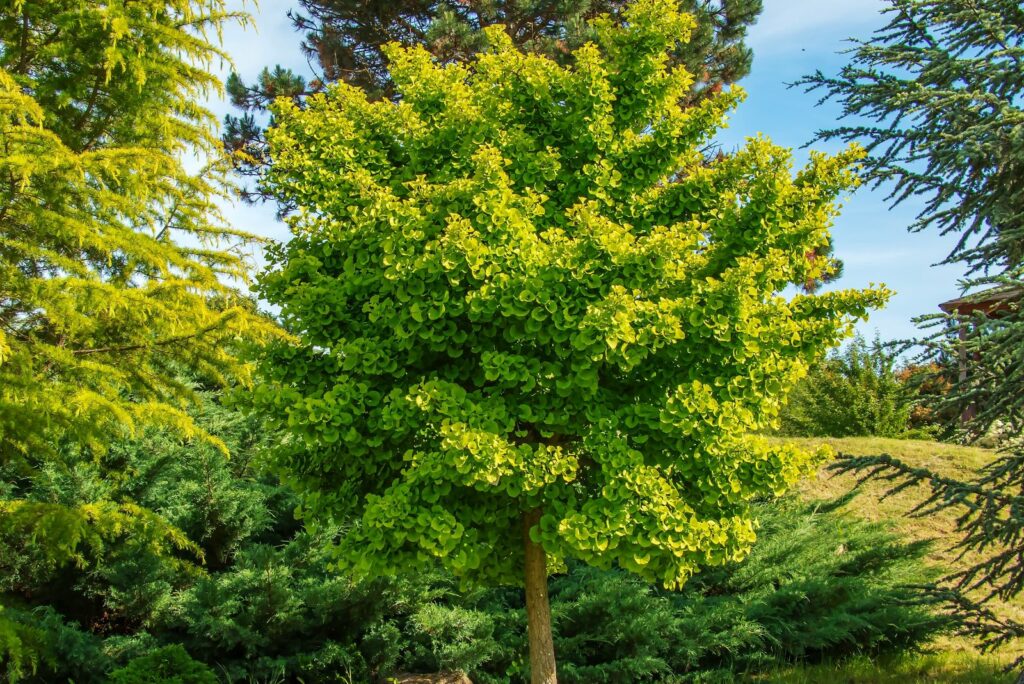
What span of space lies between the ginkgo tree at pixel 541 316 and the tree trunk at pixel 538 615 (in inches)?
0.8

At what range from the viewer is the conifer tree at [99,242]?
19.4ft

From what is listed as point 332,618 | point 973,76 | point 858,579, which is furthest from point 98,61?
point 858,579

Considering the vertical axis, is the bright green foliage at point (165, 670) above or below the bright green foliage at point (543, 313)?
below

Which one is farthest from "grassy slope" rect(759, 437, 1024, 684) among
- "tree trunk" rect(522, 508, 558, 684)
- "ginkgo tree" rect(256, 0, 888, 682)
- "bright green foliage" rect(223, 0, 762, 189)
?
"bright green foliage" rect(223, 0, 762, 189)

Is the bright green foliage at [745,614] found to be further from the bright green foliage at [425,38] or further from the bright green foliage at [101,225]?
the bright green foliage at [425,38]

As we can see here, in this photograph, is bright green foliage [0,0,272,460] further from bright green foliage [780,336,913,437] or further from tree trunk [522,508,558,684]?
bright green foliage [780,336,913,437]

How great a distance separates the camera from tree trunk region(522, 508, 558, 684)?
6250mm

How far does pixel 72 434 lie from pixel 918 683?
26.7 ft

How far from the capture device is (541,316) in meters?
5.30

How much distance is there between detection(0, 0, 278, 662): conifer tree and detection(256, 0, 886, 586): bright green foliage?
1.17m

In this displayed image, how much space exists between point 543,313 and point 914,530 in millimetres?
9842

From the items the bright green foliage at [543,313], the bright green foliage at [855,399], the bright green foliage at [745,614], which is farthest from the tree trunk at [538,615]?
the bright green foliage at [855,399]

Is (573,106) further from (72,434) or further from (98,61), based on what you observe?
(72,434)

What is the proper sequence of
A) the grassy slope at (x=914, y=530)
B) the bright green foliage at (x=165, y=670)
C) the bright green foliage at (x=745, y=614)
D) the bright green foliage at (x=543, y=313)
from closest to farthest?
the bright green foliage at (x=543, y=313) → the bright green foliage at (x=165, y=670) → the bright green foliage at (x=745, y=614) → the grassy slope at (x=914, y=530)
